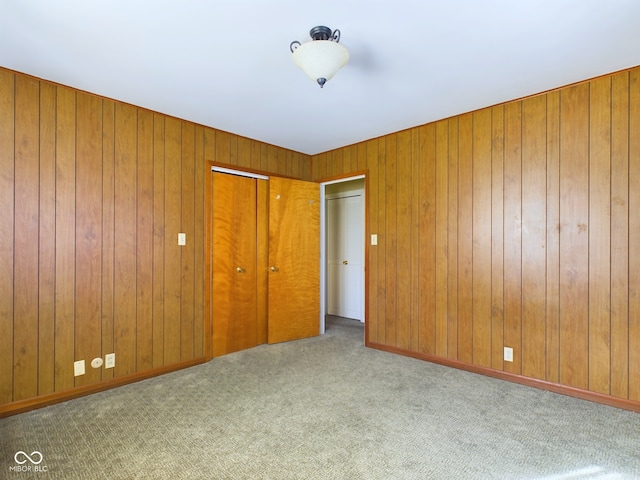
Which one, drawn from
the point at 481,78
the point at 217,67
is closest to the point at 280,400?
the point at 217,67

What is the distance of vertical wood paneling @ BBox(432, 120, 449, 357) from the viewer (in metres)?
3.36

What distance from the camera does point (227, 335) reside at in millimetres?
3721

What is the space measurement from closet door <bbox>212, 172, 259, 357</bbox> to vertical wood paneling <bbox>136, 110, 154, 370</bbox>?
26.5 inches

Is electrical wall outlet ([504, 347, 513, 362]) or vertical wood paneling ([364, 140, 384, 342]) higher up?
vertical wood paneling ([364, 140, 384, 342])

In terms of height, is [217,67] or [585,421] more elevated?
[217,67]

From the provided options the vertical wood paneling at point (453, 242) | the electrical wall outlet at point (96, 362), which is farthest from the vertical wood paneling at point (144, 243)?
the vertical wood paneling at point (453, 242)

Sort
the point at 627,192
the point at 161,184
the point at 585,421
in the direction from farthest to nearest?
Result: the point at 161,184 < the point at 627,192 < the point at 585,421

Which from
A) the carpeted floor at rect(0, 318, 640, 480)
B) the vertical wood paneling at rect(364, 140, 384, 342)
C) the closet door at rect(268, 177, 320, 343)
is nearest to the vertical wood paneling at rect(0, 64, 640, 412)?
the vertical wood paneling at rect(364, 140, 384, 342)

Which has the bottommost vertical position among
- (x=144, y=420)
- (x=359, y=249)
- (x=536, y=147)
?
(x=144, y=420)

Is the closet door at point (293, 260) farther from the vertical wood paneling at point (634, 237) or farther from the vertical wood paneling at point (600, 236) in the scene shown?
the vertical wood paneling at point (634, 237)

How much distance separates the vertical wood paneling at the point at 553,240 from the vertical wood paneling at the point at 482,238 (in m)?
0.46

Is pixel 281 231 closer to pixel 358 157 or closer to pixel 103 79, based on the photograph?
pixel 358 157

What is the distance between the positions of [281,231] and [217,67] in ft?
7.06

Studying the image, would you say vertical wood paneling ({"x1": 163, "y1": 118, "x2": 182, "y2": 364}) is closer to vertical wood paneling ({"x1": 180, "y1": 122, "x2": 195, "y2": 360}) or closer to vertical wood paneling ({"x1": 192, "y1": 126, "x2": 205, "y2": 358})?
vertical wood paneling ({"x1": 180, "y1": 122, "x2": 195, "y2": 360})
